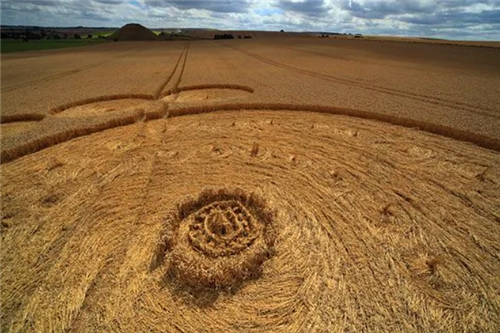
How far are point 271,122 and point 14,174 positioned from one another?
902cm

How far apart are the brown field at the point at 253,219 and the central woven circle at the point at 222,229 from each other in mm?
37

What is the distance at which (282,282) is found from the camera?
5.07 meters

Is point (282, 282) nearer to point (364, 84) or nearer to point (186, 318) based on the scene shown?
point (186, 318)

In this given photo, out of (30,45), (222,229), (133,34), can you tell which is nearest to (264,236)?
(222,229)

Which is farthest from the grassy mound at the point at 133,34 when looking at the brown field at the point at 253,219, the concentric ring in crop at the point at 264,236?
the concentric ring in crop at the point at 264,236

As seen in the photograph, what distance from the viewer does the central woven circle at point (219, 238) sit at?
5.15 m

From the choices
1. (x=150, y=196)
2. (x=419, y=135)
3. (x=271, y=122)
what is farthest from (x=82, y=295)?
(x=419, y=135)

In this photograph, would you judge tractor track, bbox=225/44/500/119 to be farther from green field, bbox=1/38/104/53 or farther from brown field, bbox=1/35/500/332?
green field, bbox=1/38/104/53

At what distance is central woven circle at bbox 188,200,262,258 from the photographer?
18.5 feet

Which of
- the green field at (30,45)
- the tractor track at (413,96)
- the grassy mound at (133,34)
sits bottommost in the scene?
the green field at (30,45)

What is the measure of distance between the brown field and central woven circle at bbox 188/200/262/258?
4 centimetres

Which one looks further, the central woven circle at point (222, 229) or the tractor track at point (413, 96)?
the tractor track at point (413, 96)

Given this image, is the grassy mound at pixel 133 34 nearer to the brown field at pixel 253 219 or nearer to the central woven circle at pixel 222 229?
the brown field at pixel 253 219

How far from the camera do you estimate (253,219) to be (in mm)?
6391
